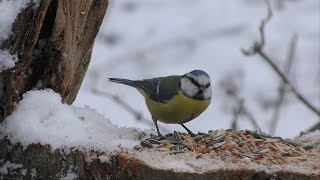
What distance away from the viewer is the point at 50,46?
243cm

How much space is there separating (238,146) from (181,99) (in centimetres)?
74

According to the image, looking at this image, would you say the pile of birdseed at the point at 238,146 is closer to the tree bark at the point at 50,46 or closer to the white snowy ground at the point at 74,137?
the white snowy ground at the point at 74,137

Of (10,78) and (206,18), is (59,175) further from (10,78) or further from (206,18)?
(206,18)

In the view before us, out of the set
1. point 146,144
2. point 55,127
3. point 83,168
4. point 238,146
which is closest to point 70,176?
point 83,168

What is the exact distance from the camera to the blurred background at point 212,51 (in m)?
5.03

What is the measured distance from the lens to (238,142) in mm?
2482

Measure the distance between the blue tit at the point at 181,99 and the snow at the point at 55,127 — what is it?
0.67m

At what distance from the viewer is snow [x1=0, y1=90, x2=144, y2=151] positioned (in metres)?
2.22

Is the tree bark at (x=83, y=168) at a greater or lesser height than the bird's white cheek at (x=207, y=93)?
lesser

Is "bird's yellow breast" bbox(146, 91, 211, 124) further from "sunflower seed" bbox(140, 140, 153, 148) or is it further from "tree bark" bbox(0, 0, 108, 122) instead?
"sunflower seed" bbox(140, 140, 153, 148)

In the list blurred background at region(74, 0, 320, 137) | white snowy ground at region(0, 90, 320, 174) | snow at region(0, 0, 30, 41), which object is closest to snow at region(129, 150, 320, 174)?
white snowy ground at region(0, 90, 320, 174)

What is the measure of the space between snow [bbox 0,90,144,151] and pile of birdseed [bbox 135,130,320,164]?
110 mm

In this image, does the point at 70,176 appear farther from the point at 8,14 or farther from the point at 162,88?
the point at 162,88

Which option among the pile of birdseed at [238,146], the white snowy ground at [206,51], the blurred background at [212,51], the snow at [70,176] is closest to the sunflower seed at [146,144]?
the pile of birdseed at [238,146]
